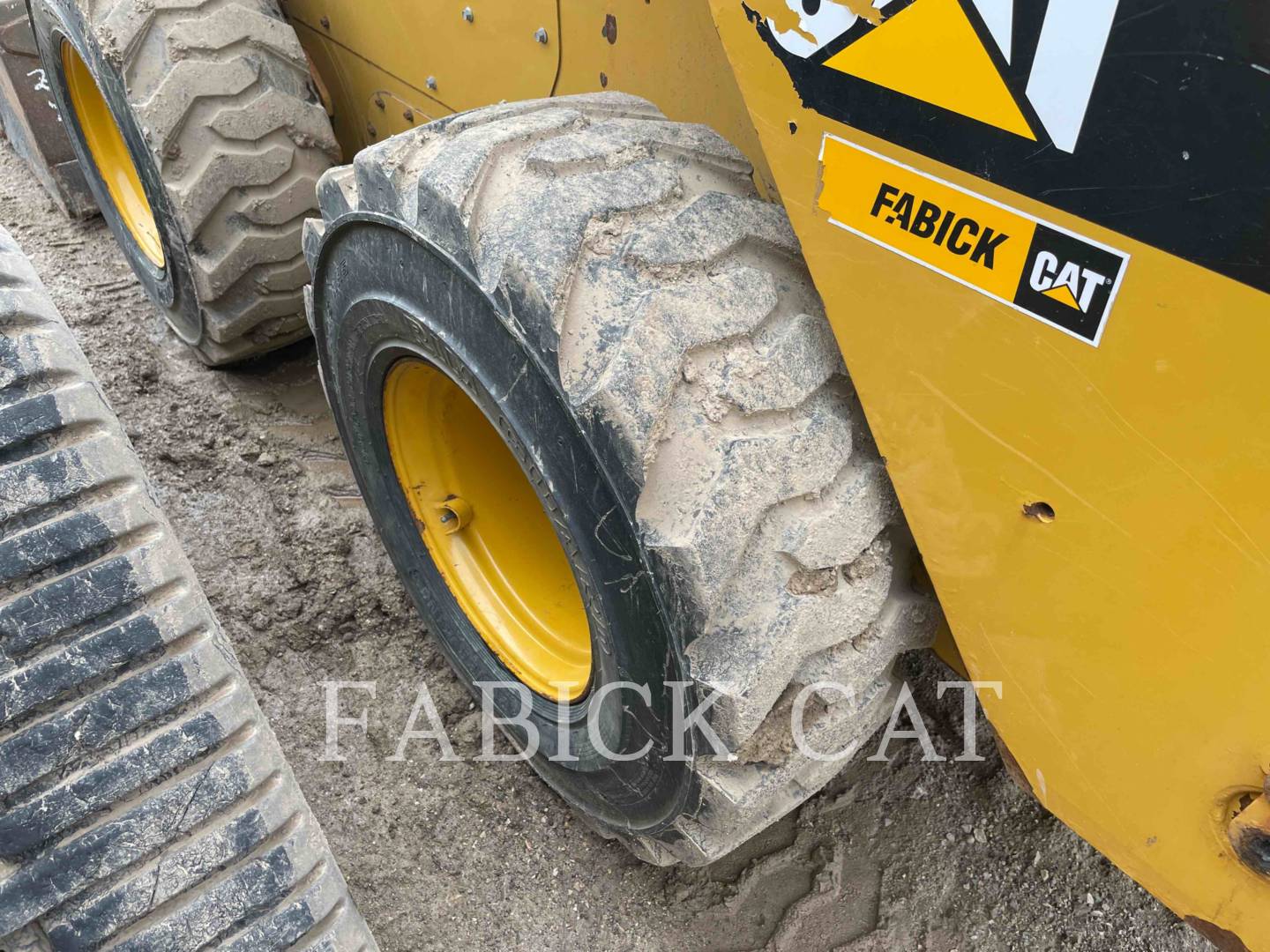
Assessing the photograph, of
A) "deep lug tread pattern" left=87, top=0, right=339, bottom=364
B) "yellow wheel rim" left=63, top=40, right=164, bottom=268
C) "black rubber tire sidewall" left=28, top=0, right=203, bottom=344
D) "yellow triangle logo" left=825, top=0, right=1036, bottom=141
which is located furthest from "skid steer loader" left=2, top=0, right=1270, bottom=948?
"yellow wheel rim" left=63, top=40, right=164, bottom=268

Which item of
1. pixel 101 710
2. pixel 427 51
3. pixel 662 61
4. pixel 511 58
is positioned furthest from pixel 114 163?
pixel 101 710

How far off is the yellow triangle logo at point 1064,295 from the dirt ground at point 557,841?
1.31 metres

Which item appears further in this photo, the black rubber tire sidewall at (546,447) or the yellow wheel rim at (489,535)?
the yellow wheel rim at (489,535)

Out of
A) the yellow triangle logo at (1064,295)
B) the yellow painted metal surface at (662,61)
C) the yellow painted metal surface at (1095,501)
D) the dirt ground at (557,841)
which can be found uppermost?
the yellow painted metal surface at (662,61)

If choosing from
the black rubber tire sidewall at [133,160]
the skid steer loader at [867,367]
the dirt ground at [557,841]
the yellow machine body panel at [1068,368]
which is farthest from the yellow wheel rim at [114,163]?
the yellow machine body panel at [1068,368]

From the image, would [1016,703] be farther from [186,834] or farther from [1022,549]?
[186,834]

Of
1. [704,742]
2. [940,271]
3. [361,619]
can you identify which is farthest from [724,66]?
[361,619]

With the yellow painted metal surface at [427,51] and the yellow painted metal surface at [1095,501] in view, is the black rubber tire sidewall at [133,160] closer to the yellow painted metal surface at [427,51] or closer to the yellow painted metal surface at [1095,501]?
the yellow painted metal surface at [427,51]

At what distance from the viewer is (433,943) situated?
5.57 feet

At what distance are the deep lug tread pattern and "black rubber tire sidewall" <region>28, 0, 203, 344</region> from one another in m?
0.06

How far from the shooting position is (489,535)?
195 centimetres

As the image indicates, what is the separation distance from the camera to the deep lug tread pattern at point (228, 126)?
2061 millimetres

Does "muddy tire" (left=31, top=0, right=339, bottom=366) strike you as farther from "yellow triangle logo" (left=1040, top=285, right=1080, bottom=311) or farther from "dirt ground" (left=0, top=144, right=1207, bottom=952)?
"yellow triangle logo" (left=1040, top=285, right=1080, bottom=311)

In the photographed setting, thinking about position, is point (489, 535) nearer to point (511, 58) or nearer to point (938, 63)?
point (511, 58)
